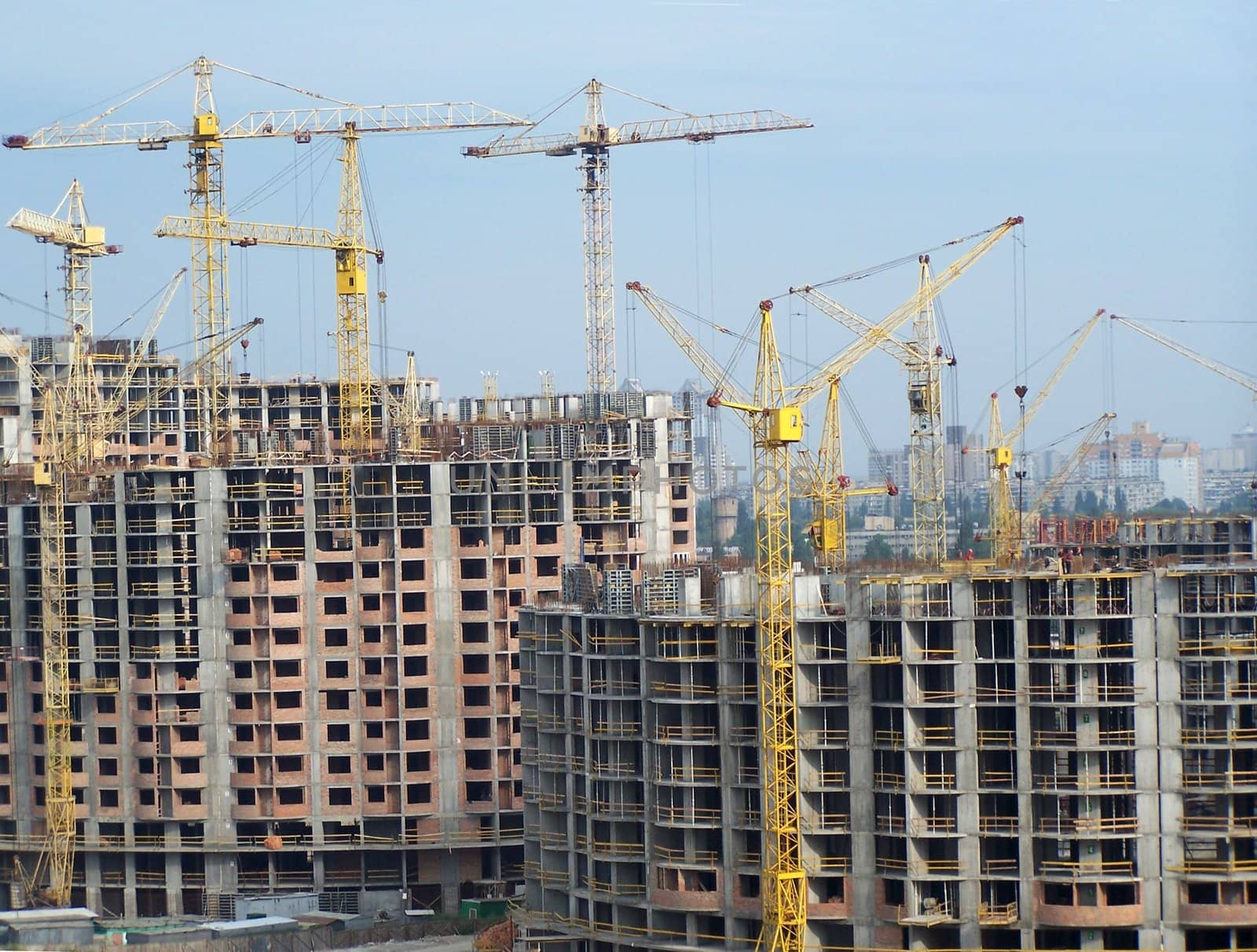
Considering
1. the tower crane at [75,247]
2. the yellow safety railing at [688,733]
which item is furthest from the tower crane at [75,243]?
the yellow safety railing at [688,733]

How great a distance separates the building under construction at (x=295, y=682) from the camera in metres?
91.1

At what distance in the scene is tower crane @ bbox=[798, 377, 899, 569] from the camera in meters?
93.7

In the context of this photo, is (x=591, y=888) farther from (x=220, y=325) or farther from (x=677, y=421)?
(x=220, y=325)

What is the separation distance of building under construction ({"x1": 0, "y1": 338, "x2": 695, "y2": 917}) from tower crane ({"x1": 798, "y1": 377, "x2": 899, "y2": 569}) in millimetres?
8798

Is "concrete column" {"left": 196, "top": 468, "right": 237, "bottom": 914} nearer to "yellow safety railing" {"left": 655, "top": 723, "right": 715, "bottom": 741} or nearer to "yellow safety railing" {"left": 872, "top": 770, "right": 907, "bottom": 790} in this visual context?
"yellow safety railing" {"left": 655, "top": 723, "right": 715, "bottom": 741}

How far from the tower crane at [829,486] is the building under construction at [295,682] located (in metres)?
8.80

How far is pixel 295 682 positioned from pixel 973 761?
36.0 m

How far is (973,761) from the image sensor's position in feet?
208

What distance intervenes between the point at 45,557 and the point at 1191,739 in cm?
4851

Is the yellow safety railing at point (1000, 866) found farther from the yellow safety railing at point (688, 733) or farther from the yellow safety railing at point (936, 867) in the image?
the yellow safety railing at point (688, 733)

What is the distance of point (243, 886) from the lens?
91688 mm

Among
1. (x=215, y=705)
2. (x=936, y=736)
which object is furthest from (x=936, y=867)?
(x=215, y=705)

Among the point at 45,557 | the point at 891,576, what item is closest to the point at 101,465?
the point at 45,557

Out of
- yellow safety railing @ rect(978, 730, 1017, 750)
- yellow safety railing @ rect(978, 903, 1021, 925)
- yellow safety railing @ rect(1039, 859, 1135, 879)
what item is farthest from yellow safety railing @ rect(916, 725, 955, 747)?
yellow safety railing @ rect(978, 903, 1021, 925)
